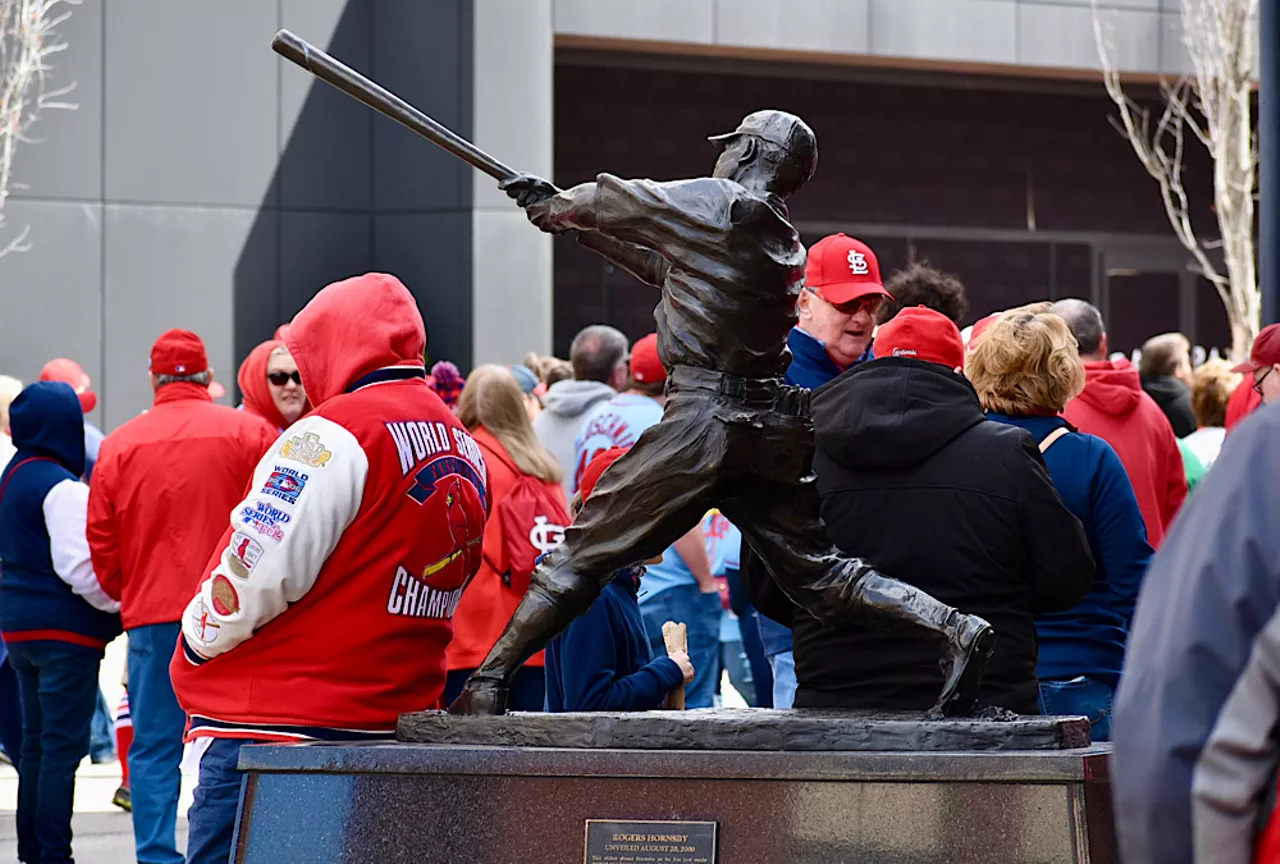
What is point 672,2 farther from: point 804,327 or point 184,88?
point 804,327

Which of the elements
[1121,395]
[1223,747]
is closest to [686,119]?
[1121,395]

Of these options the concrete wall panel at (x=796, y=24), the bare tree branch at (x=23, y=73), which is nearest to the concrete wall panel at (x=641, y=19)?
the concrete wall panel at (x=796, y=24)

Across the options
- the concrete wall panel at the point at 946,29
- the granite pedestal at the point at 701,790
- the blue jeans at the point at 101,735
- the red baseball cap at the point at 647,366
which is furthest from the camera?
the concrete wall panel at the point at 946,29

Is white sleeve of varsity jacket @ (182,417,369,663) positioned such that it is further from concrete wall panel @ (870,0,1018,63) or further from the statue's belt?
concrete wall panel @ (870,0,1018,63)

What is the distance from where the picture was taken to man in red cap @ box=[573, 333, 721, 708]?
800 centimetres

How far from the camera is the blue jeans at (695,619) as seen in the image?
809cm

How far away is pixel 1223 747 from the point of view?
6.69ft

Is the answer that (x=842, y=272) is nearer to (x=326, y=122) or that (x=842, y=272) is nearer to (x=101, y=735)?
(x=101, y=735)

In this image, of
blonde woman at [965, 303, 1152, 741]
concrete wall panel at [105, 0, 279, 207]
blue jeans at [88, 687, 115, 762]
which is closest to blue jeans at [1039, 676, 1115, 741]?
blonde woman at [965, 303, 1152, 741]

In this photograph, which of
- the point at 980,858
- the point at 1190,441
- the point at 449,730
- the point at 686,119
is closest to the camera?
the point at 980,858

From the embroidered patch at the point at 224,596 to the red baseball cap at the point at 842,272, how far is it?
208cm

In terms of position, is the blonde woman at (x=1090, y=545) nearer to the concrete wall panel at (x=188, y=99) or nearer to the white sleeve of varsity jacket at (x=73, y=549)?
the white sleeve of varsity jacket at (x=73, y=549)

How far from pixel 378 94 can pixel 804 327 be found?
1628mm

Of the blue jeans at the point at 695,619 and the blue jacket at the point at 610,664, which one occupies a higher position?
the blue jacket at the point at 610,664
